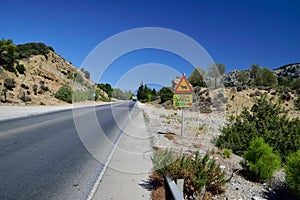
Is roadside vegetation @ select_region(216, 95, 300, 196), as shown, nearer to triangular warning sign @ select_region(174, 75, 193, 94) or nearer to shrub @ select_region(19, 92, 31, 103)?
triangular warning sign @ select_region(174, 75, 193, 94)

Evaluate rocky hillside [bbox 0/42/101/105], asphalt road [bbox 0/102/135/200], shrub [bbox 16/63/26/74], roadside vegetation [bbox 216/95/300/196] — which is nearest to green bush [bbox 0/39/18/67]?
rocky hillside [bbox 0/42/101/105]

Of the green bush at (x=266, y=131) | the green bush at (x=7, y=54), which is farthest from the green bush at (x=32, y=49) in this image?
the green bush at (x=266, y=131)

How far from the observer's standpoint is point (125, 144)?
26.7 ft

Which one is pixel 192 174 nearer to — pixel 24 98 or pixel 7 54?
pixel 24 98

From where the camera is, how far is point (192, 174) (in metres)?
3.80

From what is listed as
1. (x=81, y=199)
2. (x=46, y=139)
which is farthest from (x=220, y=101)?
(x=81, y=199)

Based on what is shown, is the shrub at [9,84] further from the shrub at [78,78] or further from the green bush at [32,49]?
the shrub at [78,78]

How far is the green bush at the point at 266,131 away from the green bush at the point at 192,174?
3801 mm

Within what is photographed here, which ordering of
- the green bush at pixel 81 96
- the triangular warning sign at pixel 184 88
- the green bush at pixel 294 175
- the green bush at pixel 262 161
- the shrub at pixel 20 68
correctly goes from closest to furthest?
1. the green bush at pixel 294 175
2. the green bush at pixel 262 161
3. the triangular warning sign at pixel 184 88
4. the shrub at pixel 20 68
5. the green bush at pixel 81 96

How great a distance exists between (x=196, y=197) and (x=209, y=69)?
4617 cm

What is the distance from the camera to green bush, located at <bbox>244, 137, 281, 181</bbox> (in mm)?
4605

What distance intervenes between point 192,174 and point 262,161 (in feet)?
6.38

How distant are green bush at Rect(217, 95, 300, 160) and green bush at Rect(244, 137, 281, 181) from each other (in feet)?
7.32

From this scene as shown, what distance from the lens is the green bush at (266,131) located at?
6824 mm
